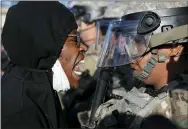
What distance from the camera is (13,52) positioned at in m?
2.84

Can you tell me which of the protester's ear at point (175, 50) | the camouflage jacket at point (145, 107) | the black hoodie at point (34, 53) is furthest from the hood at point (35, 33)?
the protester's ear at point (175, 50)

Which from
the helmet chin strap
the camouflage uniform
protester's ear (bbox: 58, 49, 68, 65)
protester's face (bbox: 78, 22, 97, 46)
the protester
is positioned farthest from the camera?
protester's face (bbox: 78, 22, 97, 46)

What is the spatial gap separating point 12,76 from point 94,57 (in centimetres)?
317

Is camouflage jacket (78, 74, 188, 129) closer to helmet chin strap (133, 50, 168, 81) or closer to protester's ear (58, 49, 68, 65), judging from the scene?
helmet chin strap (133, 50, 168, 81)

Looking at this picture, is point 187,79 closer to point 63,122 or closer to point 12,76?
point 63,122

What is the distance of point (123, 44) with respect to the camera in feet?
10.2

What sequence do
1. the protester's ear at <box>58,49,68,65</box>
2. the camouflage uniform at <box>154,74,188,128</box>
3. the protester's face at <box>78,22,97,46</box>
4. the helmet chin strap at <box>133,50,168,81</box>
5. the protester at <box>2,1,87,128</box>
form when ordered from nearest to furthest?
the camouflage uniform at <box>154,74,188,128</box> → the protester at <box>2,1,87,128</box> → the helmet chin strap at <box>133,50,168,81</box> → the protester's ear at <box>58,49,68,65</box> → the protester's face at <box>78,22,97,46</box>

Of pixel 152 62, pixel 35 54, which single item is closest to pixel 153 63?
pixel 152 62

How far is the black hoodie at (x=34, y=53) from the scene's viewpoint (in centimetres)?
268

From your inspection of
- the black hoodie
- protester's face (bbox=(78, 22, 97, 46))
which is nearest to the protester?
the black hoodie

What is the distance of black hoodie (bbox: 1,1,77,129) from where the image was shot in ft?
8.80

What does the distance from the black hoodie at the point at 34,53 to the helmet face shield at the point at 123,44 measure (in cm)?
51

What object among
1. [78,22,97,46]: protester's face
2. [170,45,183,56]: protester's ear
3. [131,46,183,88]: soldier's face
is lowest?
[78,22,97,46]: protester's face

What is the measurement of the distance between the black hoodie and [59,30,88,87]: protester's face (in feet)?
0.29
